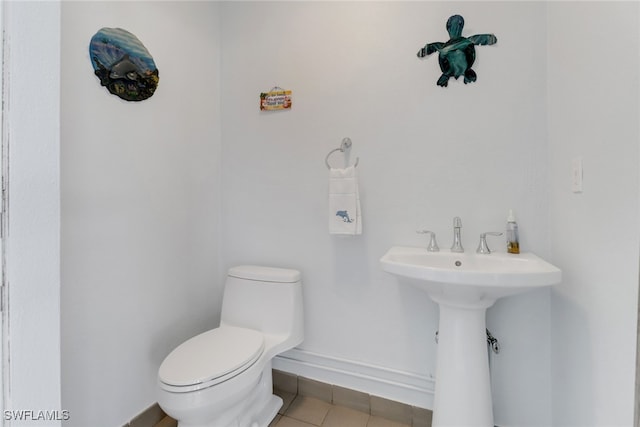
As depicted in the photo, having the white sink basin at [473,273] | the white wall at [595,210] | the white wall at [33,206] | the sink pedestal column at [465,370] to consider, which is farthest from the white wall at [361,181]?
the white wall at [33,206]

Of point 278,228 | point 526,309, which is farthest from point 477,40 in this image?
point 278,228

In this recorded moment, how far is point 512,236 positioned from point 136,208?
1.66m

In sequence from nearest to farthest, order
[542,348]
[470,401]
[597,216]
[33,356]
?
[33,356] → [597,216] → [470,401] → [542,348]

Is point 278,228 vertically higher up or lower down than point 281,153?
lower down

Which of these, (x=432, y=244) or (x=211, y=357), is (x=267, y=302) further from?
(x=432, y=244)

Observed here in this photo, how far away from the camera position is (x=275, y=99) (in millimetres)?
1700

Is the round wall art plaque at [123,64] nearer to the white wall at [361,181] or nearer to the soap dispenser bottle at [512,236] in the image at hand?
the white wall at [361,181]

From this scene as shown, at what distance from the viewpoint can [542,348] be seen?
4.13 ft

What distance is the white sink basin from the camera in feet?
3.06

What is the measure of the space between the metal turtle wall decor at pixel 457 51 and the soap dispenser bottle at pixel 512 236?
0.64 metres

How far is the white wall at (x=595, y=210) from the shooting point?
0.75m

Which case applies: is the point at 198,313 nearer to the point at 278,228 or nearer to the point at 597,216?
the point at 278,228

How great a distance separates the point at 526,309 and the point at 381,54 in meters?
1.36

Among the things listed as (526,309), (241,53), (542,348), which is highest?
(241,53)
